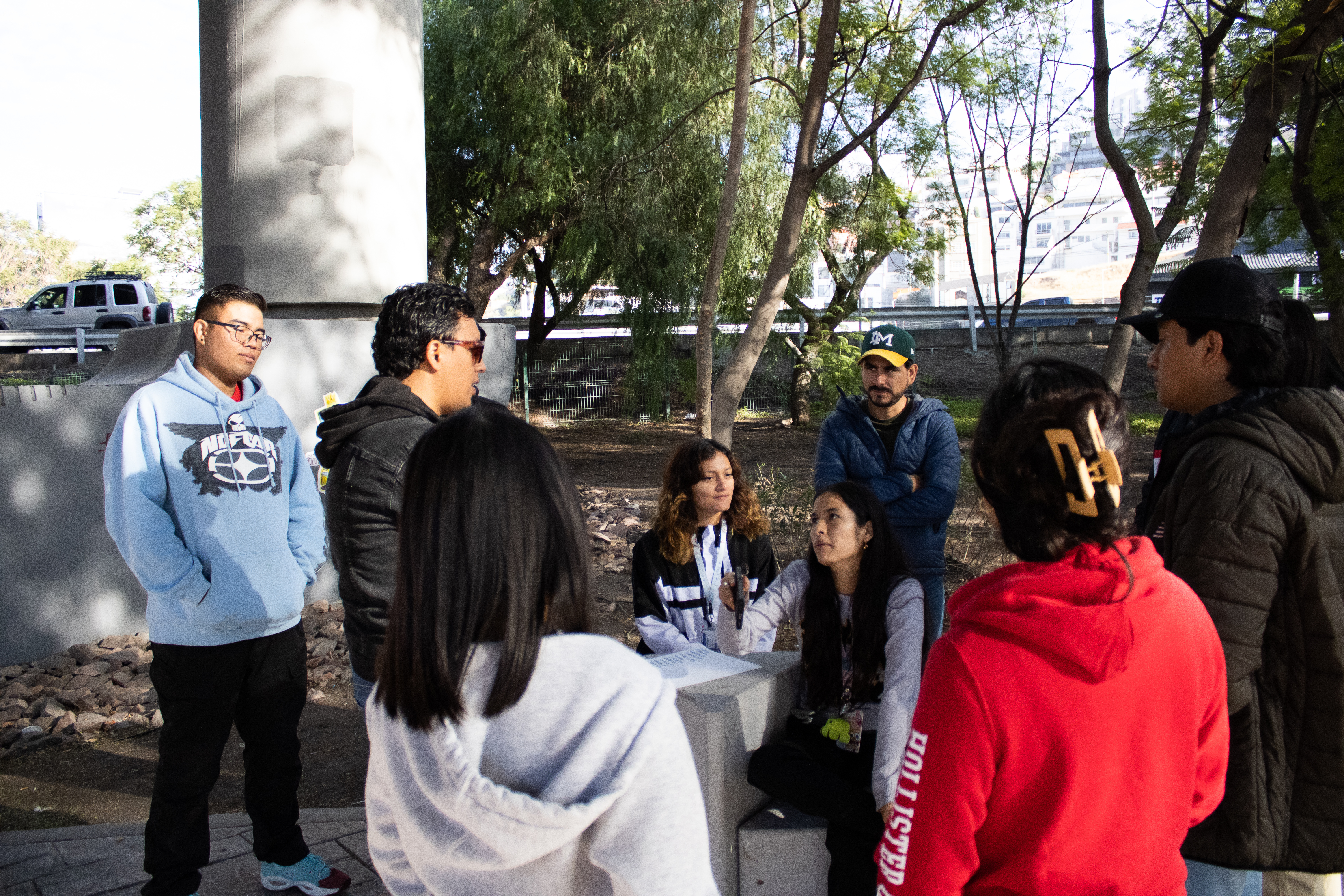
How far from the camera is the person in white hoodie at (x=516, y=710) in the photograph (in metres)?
1.14

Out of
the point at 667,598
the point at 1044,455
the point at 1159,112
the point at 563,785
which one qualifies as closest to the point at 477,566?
the point at 563,785

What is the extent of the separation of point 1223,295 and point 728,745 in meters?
1.60

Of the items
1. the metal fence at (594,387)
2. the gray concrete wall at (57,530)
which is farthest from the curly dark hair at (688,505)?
the metal fence at (594,387)

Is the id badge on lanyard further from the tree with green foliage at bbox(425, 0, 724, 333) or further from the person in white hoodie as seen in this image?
the tree with green foliage at bbox(425, 0, 724, 333)

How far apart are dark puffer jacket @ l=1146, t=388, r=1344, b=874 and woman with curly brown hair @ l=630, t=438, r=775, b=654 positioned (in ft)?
6.29

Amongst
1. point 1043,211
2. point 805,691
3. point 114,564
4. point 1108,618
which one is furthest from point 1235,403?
point 1043,211

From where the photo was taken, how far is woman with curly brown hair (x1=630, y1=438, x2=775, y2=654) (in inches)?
138

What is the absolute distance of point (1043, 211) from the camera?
9.23 m

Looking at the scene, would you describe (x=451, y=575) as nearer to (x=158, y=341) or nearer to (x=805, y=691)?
(x=805, y=691)

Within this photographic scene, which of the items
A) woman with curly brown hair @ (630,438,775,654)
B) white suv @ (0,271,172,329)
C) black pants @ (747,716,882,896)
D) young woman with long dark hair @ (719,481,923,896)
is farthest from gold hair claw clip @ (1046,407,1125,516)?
white suv @ (0,271,172,329)

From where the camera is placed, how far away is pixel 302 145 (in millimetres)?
5938

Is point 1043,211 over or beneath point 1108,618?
over

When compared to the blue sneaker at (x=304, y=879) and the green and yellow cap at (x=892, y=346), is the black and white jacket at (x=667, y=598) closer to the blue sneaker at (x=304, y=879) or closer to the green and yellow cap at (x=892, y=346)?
the green and yellow cap at (x=892, y=346)

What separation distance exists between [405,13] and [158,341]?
268cm
